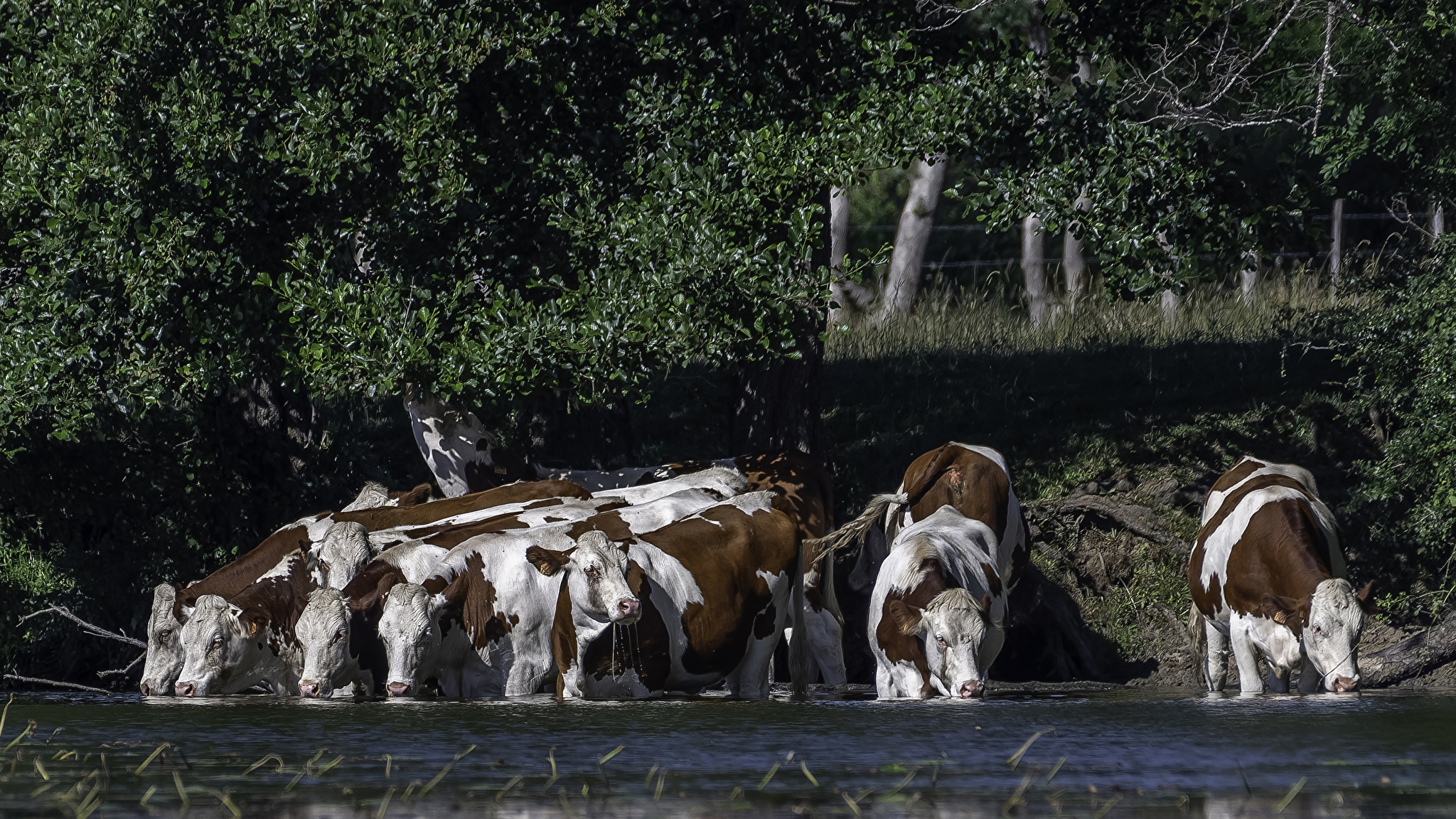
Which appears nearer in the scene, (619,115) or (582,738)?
(582,738)

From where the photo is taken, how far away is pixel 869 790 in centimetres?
609

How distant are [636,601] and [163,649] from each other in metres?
3.69

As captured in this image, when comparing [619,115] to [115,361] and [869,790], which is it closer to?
[115,361]

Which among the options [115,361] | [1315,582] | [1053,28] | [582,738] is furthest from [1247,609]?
[115,361]

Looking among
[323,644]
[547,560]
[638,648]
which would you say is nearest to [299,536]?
[323,644]

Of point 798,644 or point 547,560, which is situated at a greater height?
point 547,560

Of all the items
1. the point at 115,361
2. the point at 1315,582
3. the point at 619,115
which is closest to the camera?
the point at 1315,582

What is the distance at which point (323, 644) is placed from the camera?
37.5 feet

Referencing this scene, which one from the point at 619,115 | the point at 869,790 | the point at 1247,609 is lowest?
the point at 1247,609

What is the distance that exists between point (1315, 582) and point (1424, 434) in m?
2.73

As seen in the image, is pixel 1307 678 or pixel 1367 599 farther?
pixel 1307 678

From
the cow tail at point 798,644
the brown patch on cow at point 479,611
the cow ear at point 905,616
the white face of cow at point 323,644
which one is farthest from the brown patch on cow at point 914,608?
the white face of cow at point 323,644

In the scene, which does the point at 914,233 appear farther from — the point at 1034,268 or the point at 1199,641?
the point at 1199,641

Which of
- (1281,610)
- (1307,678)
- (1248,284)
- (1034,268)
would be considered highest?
(1034,268)
